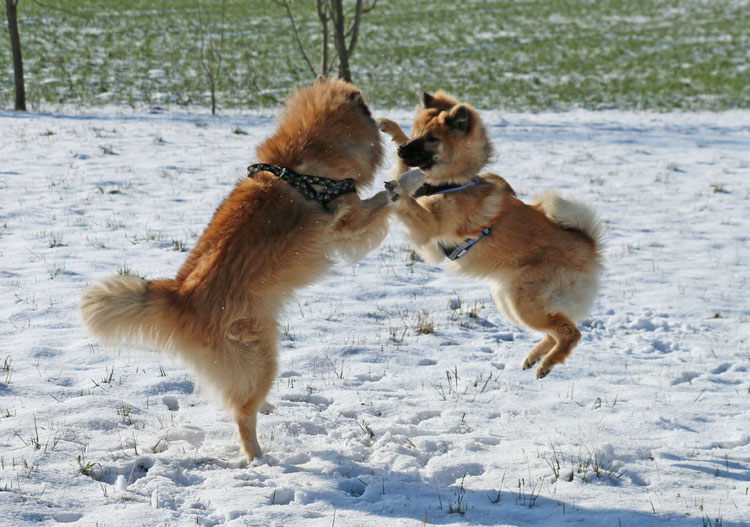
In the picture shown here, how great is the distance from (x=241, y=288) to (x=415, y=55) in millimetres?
21340

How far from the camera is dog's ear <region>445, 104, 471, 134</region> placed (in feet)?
15.3

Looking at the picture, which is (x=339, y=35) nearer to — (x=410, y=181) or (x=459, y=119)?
(x=459, y=119)

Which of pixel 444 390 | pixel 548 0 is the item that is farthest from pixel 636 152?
Result: pixel 548 0

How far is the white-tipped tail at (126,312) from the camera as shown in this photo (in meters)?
3.44

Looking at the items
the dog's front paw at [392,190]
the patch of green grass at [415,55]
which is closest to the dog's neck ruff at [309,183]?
the dog's front paw at [392,190]

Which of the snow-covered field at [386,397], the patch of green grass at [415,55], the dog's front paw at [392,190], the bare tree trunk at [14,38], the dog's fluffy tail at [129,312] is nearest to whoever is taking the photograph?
the snow-covered field at [386,397]

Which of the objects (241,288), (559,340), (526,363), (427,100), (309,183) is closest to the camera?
(241,288)

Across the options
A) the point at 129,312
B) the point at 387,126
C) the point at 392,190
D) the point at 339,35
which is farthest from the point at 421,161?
the point at 339,35

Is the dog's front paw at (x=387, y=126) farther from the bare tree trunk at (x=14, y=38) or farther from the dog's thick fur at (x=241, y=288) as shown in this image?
the bare tree trunk at (x=14, y=38)

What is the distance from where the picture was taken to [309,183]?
12.8ft

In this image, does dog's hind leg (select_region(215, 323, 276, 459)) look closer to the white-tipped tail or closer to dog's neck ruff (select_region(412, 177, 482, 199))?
the white-tipped tail

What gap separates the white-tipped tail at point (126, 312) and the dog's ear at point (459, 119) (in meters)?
2.34

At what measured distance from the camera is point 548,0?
3666cm

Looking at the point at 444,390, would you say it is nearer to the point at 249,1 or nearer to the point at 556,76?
the point at 556,76
